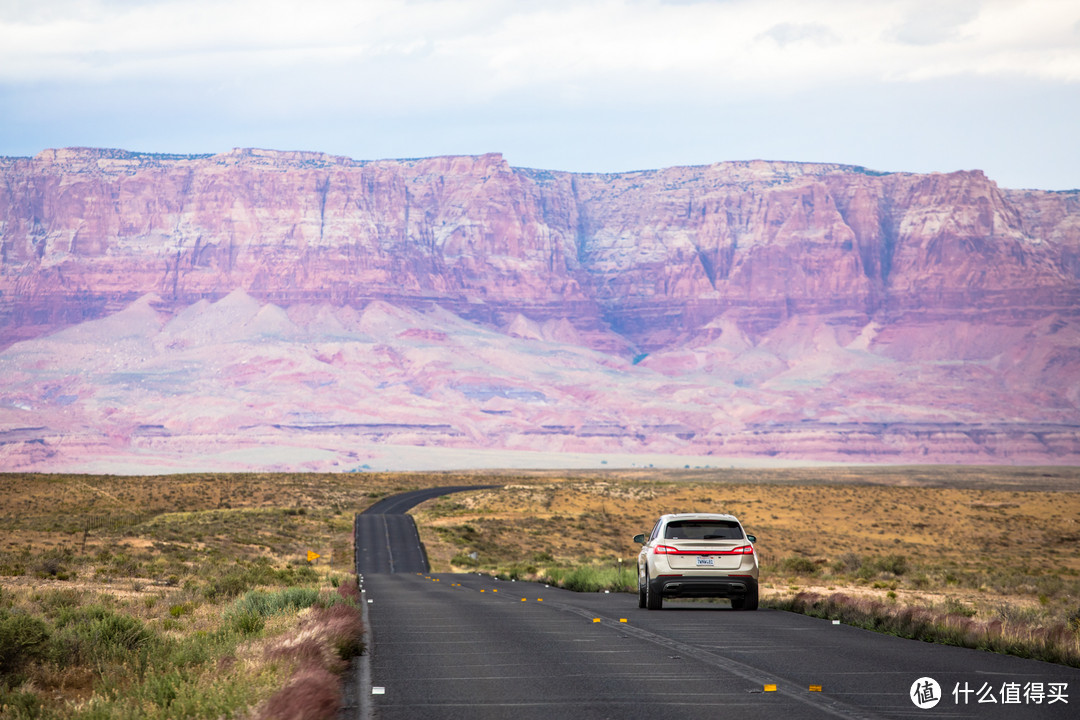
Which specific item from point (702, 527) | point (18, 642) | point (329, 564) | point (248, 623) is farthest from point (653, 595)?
point (329, 564)

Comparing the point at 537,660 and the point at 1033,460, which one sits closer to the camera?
the point at 537,660

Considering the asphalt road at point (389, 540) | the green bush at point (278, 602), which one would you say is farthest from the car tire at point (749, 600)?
the asphalt road at point (389, 540)

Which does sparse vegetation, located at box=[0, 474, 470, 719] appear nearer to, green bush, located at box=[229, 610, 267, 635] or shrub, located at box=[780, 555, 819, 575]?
green bush, located at box=[229, 610, 267, 635]

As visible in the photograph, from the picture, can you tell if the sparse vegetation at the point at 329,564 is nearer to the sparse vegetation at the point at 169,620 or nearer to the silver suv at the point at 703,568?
the sparse vegetation at the point at 169,620

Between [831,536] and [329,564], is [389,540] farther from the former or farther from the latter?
[831,536]

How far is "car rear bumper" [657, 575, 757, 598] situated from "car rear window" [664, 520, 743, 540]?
29.5 inches

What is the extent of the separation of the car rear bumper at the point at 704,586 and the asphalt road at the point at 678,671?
0.95m

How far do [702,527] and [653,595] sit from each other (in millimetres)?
1630

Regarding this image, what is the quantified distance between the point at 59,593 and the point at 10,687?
1314 centimetres

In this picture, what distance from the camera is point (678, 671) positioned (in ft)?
43.7

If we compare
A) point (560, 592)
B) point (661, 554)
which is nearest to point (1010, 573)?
point (560, 592)

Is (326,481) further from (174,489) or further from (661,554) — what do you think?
(661,554)

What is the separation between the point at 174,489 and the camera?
3866 inches

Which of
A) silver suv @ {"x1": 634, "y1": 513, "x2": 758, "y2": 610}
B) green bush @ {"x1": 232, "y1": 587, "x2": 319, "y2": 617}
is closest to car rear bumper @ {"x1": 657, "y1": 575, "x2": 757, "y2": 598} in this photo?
silver suv @ {"x1": 634, "y1": 513, "x2": 758, "y2": 610}
